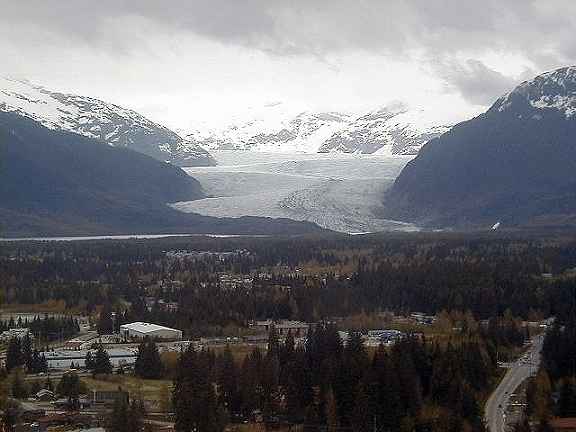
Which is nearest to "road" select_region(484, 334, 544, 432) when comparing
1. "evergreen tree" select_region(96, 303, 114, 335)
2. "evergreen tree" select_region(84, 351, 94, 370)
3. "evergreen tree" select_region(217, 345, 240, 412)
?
"evergreen tree" select_region(217, 345, 240, 412)

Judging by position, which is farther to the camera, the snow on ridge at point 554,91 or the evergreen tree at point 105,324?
the snow on ridge at point 554,91

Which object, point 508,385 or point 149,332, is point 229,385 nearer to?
point 508,385

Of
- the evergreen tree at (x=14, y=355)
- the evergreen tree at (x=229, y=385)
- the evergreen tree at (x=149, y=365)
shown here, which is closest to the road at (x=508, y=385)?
the evergreen tree at (x=229, y=385)

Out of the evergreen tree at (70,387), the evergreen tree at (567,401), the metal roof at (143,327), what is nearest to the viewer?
the evergreen tree at (567,401)

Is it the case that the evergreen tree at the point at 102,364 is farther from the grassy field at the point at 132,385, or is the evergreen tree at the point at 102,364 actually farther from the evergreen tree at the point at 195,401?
the evergreen tree at the point at 195,401

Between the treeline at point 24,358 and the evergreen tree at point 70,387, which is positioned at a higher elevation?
the treeline at point 24,358

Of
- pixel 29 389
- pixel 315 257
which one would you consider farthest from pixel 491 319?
pixel 315 257

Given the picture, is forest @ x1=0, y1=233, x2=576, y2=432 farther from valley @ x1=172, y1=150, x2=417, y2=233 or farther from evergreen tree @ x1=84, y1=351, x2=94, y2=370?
valley @ x1=172, y1=150, x2=417, y2=233
